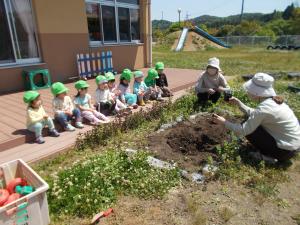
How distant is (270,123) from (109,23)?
8009 millimetres

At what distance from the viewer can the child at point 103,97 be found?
513 cm

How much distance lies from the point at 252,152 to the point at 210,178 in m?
0.87

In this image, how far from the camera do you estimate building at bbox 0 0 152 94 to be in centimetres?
692

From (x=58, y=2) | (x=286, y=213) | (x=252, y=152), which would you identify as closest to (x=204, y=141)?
(x=252, y=152)

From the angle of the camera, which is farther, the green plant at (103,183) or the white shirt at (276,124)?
the white shirt at (276,124)

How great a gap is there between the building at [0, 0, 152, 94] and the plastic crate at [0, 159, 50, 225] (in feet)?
16.8

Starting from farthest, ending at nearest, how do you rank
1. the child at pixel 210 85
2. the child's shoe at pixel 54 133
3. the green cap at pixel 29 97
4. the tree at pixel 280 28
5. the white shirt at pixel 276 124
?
the tree at pixel 280 28 < the child at pixel 210 85 < the child's shoe at pixel 54 133 < the green cap at pixel 29 97 < the white shirt at pixel 276 124

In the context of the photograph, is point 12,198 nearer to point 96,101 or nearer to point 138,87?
point 96,101

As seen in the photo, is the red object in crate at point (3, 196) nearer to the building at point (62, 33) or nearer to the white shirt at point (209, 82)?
→ the white shirt at point (209, 82)

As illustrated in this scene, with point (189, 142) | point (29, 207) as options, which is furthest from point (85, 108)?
point (29, 207)

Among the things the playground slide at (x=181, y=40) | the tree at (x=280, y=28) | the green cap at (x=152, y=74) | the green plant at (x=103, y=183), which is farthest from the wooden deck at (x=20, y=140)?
the tree at (x=280, y=28)

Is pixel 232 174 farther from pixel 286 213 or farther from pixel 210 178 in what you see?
pixel 286 213

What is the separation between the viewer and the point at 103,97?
5.21m

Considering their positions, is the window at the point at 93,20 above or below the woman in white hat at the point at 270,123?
above
